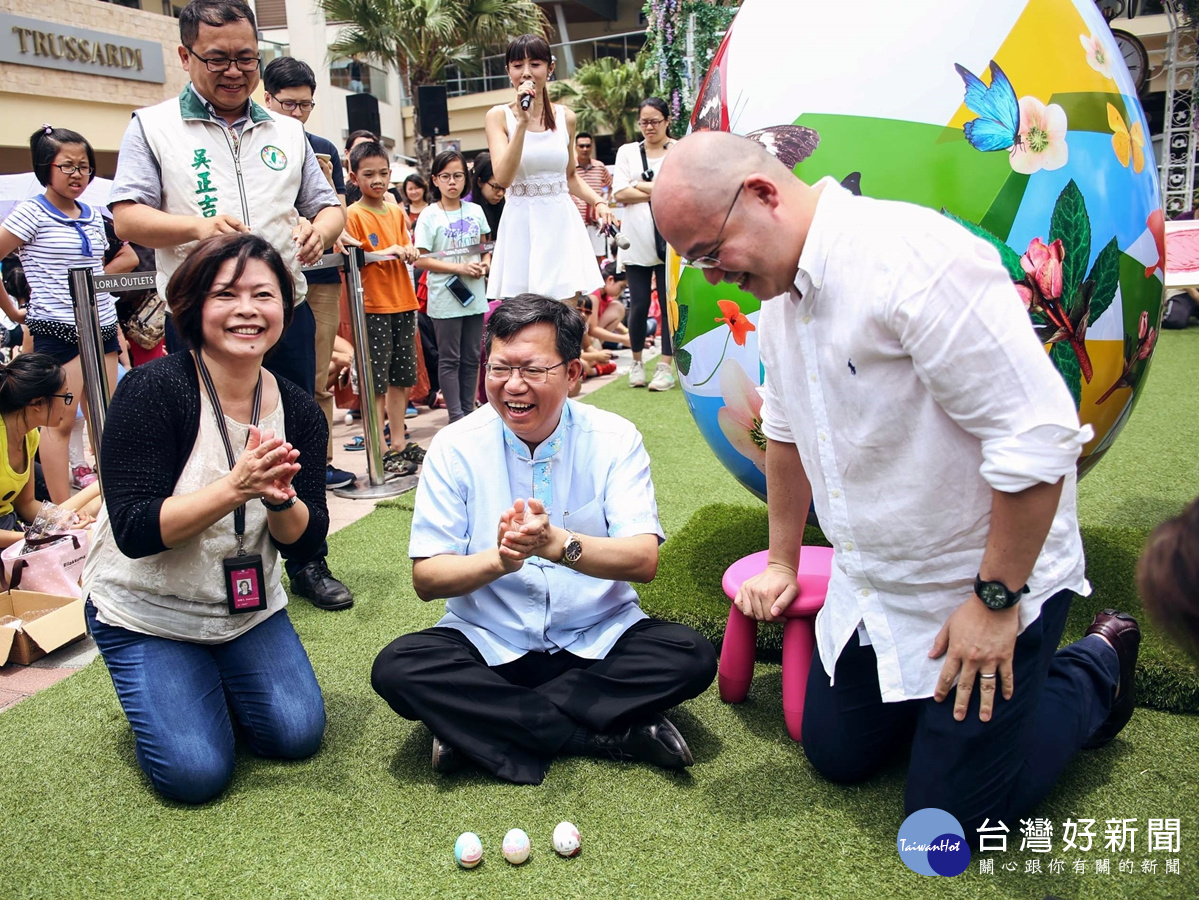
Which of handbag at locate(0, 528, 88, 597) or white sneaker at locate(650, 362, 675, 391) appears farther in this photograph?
white sneaker at locate(650, 362, 675, 391)

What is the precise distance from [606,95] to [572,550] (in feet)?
96.0

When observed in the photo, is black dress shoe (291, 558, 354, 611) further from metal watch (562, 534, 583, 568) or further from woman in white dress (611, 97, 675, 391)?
woman in white dress (611, 97, 675, 391)

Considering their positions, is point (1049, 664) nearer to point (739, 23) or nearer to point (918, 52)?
point (918, 52)

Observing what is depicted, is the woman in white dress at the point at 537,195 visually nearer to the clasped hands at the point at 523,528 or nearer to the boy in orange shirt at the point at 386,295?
the boy in orange shirt at the point at 386,295

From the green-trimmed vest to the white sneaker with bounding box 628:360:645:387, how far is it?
4766 millimetres

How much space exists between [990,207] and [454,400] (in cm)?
411

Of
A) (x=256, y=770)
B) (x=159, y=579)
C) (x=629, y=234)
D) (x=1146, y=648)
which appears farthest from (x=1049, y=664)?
(x=629, y=234)

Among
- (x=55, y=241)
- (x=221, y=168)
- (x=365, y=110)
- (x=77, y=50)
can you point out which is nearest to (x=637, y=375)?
(x=55, y=241)

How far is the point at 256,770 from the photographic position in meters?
2.67

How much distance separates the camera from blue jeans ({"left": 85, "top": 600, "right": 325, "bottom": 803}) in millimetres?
2473

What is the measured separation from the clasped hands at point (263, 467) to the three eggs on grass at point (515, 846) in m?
0.99

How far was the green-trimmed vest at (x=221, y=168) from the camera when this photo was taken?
336 centimetres

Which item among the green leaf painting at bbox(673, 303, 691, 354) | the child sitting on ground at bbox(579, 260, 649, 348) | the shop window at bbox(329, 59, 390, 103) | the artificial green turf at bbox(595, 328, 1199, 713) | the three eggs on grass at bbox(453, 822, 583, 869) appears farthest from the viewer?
the shop window at bbox(329, 59, 390, 103)

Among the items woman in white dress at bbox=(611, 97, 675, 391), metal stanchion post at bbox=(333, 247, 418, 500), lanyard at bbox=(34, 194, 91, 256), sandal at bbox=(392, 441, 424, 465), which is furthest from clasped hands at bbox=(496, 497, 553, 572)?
woman in white dress at bbox=(611, 97, 675, 391)
